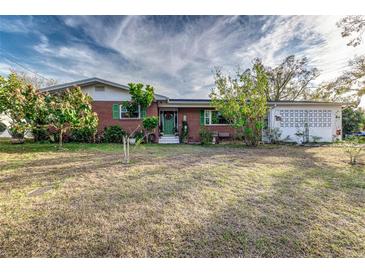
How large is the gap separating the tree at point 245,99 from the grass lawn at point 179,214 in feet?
18.6

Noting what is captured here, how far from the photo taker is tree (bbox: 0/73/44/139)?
305 inches

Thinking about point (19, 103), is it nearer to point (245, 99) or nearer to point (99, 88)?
point (99, 88)

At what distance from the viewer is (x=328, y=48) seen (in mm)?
8172

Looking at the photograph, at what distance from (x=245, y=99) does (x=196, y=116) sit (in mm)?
4446

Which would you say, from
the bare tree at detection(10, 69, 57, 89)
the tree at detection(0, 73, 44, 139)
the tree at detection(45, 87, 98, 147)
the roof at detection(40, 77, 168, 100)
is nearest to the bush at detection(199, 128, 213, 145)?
the roof at detection(40, 77, 168, 100)

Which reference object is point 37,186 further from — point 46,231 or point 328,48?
point 328,48

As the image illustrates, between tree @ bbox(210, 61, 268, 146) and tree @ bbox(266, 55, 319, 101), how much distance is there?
12.7m

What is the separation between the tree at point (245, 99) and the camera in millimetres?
9688

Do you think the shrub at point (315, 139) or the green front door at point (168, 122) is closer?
the shrub at point (315, 139)

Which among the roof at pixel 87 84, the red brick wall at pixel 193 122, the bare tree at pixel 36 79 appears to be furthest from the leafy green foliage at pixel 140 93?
the bare tree at pixel 36 79

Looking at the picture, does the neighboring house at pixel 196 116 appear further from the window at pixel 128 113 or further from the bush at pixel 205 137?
the bush at pixel 205 137
